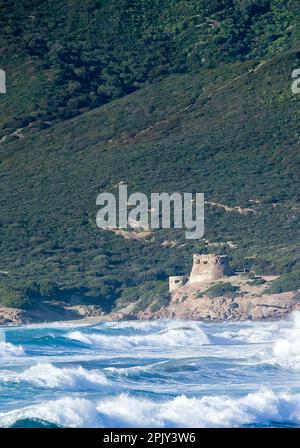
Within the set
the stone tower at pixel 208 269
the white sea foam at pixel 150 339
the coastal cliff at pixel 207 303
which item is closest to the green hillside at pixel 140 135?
the coastal cliff at pixel 207 303

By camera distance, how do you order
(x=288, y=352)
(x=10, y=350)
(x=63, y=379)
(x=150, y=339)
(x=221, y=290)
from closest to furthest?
(x=63, y=379), (x=288, y=352), (x=10, y=350), (x=150, y=339), (x=221, y=290)

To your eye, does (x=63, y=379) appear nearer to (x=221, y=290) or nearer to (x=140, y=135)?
(x=221, y=290)

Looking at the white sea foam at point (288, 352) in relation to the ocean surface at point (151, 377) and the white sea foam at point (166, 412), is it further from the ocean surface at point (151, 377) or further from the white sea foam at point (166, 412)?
the white sea foam at point (166, 412)

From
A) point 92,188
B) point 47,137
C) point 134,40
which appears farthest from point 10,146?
point 134,40

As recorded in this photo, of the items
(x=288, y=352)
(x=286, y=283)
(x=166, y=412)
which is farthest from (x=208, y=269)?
(x=166, y=412)

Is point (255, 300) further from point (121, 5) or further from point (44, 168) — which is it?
point (121, 5)

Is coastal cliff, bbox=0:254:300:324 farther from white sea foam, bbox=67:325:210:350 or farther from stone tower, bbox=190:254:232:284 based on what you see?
white sea foam, bbox=67:325:210:350

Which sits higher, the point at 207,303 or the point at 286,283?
the point at 286,283

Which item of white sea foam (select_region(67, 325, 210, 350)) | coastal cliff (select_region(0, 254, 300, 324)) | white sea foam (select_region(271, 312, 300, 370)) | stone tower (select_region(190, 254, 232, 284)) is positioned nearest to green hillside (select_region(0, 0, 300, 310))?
coastal cliff (select_region(0, 254, 300, 324))
